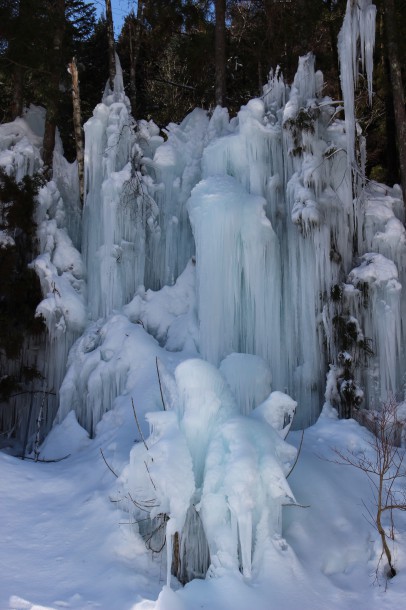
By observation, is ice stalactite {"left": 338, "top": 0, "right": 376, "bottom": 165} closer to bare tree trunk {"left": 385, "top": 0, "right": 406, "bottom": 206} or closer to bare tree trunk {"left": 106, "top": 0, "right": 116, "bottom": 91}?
bare tree trunk {"left": 385, "top": 0, "right": 406, "bottom": 206}

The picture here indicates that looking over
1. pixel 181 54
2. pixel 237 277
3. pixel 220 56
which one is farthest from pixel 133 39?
pixel 237 277

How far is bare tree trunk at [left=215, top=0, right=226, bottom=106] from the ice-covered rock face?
27.5ft

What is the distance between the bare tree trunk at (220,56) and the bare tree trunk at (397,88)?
3.67 metres

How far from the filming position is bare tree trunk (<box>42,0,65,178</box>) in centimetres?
1120

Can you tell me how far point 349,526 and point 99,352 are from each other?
5.25 metres

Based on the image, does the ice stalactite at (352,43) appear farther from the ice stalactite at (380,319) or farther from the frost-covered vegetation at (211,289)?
the ice stalactite at (380,319)

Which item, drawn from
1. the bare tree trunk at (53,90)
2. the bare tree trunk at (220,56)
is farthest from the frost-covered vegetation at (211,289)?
the bare tree trunk at (220,56)

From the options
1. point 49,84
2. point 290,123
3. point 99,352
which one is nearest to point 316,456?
point 99,352

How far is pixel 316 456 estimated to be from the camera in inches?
273

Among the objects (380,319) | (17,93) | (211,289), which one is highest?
(17,93)

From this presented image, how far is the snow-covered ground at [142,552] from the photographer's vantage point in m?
4.52

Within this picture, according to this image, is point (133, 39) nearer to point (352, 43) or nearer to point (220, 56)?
point (220, 56)

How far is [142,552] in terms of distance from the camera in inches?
213

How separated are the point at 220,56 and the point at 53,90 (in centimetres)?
399
